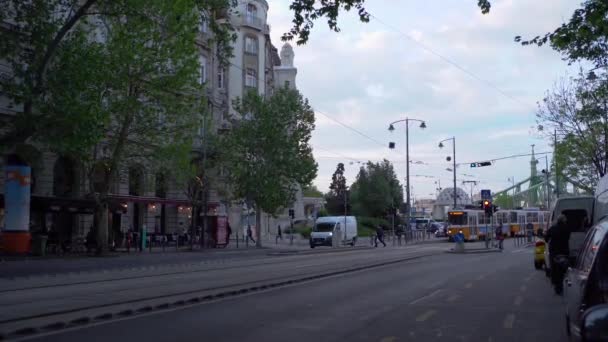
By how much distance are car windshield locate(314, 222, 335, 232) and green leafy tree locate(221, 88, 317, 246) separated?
366cm

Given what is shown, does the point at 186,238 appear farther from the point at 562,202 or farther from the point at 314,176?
the point at 562,202

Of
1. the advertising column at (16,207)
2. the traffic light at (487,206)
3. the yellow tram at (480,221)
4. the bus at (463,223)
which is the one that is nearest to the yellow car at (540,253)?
the traffic light at (487,206)

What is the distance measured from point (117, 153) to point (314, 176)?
868 inches

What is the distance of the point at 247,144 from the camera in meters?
51.7

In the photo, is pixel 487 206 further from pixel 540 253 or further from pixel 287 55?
pixel 287 55

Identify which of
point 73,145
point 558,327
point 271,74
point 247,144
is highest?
point 271,74

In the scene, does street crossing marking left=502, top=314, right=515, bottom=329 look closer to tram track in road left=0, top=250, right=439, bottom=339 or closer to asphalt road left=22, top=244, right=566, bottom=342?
asphalt road left=22, top=244, right=566, bottom=342

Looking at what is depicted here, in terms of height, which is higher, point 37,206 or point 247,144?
point 247,144

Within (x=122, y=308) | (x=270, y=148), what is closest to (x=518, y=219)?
(x=270, y=148)

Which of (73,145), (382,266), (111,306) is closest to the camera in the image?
(111,306)

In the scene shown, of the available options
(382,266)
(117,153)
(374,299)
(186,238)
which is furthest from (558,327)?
(186,238)

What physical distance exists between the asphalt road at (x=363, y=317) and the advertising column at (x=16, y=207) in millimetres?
17966

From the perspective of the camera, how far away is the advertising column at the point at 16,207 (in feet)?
99.1

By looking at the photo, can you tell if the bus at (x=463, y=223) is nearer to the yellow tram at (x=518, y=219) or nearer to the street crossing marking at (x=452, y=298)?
the yellow tram at (x=518, y=219)
